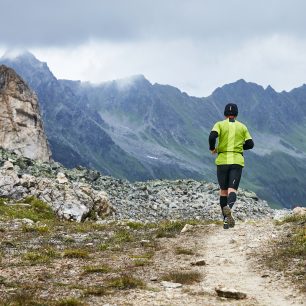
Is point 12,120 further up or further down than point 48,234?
further up

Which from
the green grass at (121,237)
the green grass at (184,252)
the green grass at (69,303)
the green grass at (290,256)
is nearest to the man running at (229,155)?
the green grass at (290,256)

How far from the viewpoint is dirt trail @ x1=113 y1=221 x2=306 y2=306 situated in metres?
9.75

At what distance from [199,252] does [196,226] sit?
245 inches

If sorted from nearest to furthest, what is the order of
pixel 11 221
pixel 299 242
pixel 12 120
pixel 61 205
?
pixel 299 242
pixel 11 221
pixel 61 205
pixel 12 120

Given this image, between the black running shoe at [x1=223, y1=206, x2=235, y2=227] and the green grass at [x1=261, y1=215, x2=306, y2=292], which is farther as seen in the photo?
the black running shoe at [x1=223, y1=206, x2=235, y2=227]

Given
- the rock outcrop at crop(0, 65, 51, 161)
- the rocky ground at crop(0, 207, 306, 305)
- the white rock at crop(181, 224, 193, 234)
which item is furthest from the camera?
the rock outcrop at crop(0, 65, 51, 161)

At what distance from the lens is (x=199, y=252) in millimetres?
15375

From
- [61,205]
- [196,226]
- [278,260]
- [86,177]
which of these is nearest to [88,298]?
[278,260]

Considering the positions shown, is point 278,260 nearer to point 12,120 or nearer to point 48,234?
point 48,234

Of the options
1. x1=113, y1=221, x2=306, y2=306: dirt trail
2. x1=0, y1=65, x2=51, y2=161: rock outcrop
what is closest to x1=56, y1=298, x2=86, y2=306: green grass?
x1=113, y1=221, x2=306, y2=306: dirt trail

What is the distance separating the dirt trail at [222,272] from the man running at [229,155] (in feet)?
4.67

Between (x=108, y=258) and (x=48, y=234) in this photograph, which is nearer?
(x=108, y=258)

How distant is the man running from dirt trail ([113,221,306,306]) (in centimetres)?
142

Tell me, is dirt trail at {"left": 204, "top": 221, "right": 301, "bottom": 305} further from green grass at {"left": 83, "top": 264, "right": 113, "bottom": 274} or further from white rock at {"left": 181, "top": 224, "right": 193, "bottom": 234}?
green grass at {"left": 83, "top": 264, "right": 113, "bottom": 274}
